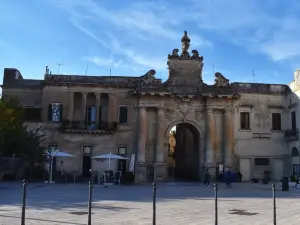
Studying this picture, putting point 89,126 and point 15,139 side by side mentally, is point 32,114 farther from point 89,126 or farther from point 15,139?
point 15,139

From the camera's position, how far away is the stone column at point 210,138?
34.7m

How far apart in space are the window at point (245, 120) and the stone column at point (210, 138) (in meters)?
3.19

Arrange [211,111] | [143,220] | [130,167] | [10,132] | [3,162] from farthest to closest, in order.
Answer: [211,111] < [130,167] < [10,132] < [3,162] < [143,220]

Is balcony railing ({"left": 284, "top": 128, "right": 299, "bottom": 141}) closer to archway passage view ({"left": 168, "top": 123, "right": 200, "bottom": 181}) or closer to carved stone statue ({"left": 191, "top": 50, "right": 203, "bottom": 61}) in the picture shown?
archway passage view ({"left": 168, "top": 123, "right": 200, "bottom": 181})

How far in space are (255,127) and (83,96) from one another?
17.0 metres

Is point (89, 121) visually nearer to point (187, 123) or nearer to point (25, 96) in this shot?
point (25, 96)

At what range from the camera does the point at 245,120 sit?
3678 centimetres

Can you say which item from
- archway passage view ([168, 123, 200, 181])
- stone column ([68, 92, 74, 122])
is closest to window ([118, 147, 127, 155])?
stone column ([68, 92, 74, 122])

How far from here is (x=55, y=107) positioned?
3547 cm

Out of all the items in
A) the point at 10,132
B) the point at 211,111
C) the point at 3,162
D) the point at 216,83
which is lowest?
the point at 3,162

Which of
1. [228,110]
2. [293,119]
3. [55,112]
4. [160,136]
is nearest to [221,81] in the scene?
[228,110]

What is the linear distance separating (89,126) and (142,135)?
5.17 m

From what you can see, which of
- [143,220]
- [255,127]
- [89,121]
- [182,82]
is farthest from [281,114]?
[143,220]

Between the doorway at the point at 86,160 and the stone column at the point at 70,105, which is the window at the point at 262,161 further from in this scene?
the stone column at the point at 70,105
